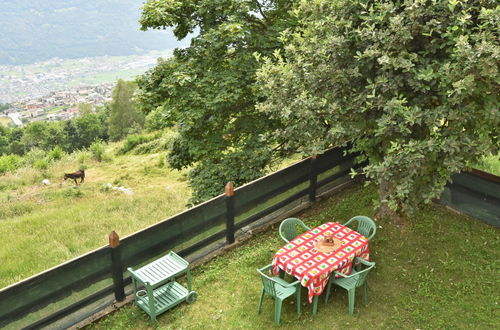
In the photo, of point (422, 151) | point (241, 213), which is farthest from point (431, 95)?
point (241, 213)

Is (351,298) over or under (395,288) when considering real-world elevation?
over

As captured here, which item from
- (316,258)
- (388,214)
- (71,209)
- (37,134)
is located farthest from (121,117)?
(316,258)

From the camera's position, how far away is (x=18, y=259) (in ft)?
39.7

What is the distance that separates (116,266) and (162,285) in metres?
1.06

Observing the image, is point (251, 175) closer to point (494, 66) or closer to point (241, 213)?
point (241, 213)

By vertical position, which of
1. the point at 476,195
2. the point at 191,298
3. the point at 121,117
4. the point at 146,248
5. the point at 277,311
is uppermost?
the point at 476,195

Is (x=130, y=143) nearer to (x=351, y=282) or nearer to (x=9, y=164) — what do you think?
(x=9, y=164)

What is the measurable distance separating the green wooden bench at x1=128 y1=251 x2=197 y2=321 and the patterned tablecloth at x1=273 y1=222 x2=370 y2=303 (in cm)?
190

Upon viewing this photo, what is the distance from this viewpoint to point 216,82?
10.8 m

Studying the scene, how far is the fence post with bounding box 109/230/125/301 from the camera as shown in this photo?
24.6 feet

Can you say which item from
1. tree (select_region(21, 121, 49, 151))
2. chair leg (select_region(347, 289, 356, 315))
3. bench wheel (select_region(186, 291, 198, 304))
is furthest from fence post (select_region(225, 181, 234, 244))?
tree (select_region(21, 121, 49, 151))

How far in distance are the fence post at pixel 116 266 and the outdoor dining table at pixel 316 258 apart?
121 inches

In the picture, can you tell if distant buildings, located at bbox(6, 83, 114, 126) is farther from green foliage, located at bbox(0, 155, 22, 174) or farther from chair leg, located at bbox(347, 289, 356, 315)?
chair leg, located at bbox(347, 289, 356, 315)

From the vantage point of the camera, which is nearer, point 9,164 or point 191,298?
point 191,298
